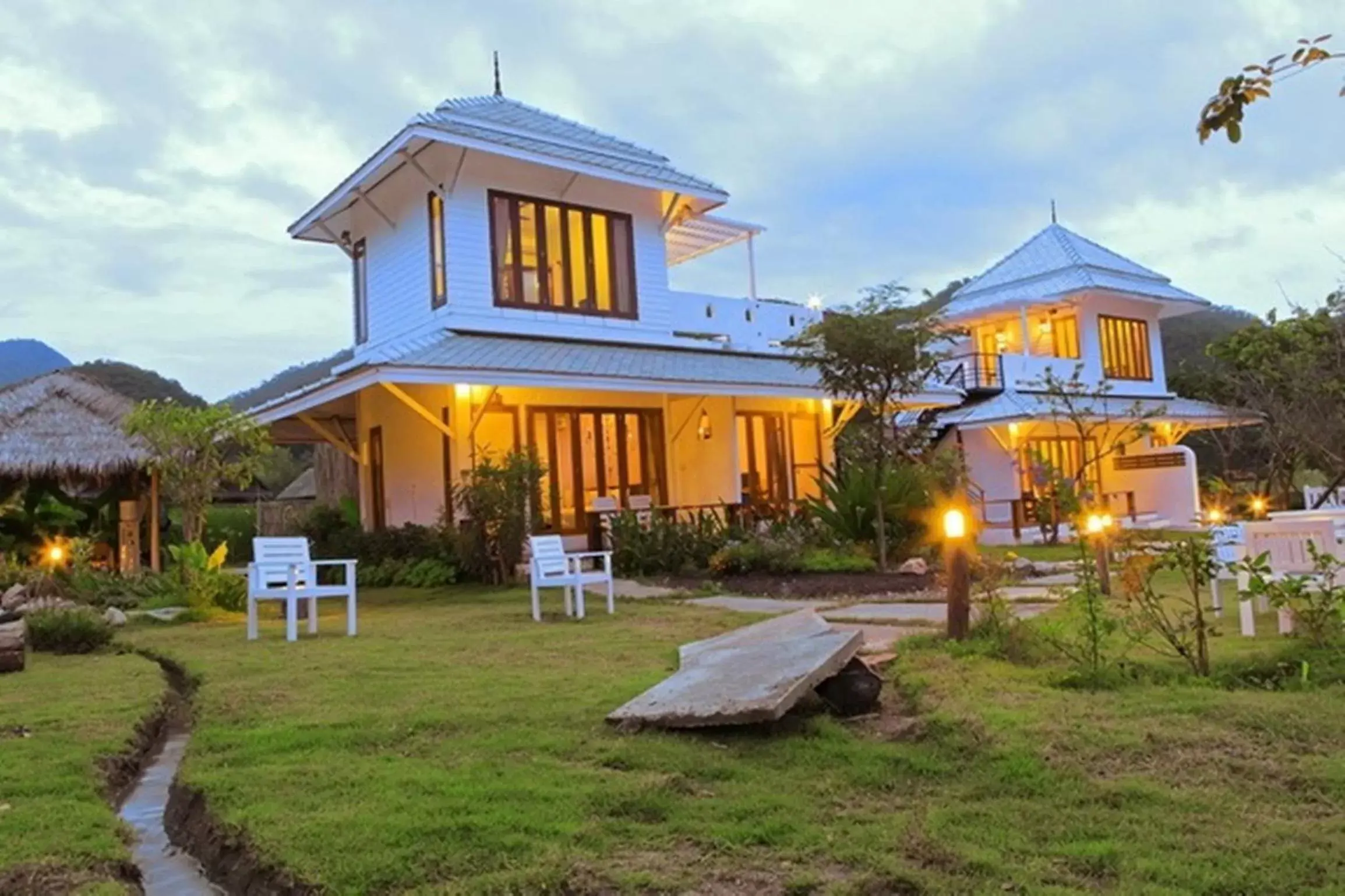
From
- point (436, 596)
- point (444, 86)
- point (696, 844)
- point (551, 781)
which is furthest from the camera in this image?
point (444, 86)

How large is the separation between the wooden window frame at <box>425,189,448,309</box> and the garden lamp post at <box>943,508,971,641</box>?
1077 centimetres

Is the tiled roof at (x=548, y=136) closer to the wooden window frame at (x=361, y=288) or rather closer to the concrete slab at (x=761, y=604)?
the wooden window frame at (x=361, y=288)

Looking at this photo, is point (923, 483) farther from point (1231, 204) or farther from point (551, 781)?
point (551, 781)

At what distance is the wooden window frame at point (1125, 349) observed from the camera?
26.5 meters

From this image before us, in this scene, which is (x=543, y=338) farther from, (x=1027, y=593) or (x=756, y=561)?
(x=1027, y=593)

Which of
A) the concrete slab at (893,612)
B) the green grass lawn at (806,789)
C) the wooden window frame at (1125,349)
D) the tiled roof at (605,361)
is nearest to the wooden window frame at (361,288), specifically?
the tiled roof at (605,361)

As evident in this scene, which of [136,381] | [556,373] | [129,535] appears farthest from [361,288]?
[136,381]

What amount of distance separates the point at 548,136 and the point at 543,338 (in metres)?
3.65

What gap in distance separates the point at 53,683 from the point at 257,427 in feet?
21.9

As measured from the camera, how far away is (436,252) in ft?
51.5

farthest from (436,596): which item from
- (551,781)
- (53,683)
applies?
(551,781)

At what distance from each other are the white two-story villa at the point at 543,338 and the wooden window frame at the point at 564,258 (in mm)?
30

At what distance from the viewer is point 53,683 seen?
21.8 ft

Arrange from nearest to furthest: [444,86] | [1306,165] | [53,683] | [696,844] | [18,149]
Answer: [696,844]
[53,683]
[1306,165]
[18,149]
[444,86]
